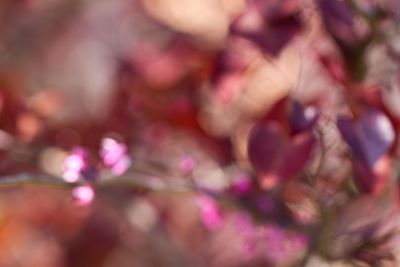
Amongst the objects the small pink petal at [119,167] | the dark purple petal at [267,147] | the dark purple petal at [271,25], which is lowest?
the dark purple petal at [267,147]

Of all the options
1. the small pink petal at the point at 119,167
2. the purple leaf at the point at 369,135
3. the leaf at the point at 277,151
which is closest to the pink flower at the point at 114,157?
the small pink petal at the point at 119,167

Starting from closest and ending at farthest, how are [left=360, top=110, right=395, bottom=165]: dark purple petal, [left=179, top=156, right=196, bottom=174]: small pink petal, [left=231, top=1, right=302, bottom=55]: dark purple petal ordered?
1. [left=360, top=110, right=395, bottom=165]: dark purple petal
2. [left=231, top=1, right=302, bottom=55]: dark purple petal
3. [left=179, top=156, right=196, bottom=174]: small pink petal

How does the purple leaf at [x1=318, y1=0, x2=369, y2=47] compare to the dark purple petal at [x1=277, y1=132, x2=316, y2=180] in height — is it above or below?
above

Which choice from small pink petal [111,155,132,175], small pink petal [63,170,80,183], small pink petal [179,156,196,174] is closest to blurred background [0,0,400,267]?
small pink petal [179,156,196,174]

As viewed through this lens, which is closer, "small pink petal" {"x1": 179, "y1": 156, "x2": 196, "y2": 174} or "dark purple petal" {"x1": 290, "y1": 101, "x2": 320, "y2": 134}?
"dark purple petal" {"x1": 290, "y1": 101, "x2": 320, "y2": 134}

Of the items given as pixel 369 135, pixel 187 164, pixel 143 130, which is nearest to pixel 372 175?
pixel 369 135

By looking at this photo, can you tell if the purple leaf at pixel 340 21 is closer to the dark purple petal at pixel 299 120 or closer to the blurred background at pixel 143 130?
the dark purple petal at pixel 299 120

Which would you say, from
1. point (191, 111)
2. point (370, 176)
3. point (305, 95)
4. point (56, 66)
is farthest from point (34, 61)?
point (370, 176)

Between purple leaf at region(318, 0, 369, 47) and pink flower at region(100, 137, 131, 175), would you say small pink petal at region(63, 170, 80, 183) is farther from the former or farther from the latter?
purple leaf at region(318, 0, 369, 47)

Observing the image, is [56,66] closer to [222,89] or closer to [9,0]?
[9,0]

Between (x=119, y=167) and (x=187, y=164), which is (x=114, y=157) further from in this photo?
(x=187, y=164)

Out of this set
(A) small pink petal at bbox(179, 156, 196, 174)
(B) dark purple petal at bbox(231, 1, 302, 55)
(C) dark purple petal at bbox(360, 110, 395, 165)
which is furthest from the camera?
(A) small pink petal at bbox(179, 156, 196, 174)

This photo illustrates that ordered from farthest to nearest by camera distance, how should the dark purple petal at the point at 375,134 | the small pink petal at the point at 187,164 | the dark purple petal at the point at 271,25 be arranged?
the small pink petal at the point at 187,164 → the dark purple petal at the point at 271,25 → the dark purple petal at the point at 375,134
